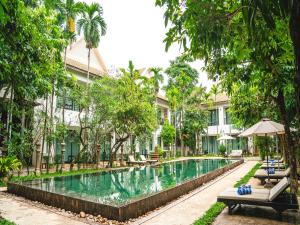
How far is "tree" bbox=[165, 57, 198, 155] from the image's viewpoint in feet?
110

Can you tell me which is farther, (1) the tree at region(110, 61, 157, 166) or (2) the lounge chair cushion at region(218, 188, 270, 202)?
(1) the tree at region(110, 61, 157, 166)

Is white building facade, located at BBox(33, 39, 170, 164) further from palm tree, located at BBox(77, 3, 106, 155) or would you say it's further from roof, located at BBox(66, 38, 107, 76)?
palm tree, located at BBox(77, 3, 106, 155)

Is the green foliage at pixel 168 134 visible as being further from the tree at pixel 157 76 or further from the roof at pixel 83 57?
the roof at pixel 83 57

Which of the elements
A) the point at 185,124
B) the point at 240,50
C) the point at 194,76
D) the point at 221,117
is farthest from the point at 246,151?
the point at 240,50

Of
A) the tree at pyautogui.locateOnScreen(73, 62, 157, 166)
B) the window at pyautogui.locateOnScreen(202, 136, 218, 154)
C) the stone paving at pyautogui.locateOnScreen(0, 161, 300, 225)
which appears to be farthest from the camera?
the window at pyautogui.locateOnScreen(202, 136, 218, 154)

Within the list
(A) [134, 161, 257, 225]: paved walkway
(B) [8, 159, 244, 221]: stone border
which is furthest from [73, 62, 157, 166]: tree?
(A) [134, 161, 257, 225]: paved walkway

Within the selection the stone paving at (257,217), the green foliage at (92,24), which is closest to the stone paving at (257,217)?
the stone paving at (257,217)

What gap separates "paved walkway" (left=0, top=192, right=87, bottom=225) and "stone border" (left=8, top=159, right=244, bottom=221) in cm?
53

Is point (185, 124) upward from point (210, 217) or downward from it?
upward

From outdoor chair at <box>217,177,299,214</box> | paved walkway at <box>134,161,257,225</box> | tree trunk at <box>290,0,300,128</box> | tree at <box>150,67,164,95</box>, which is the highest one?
tree at <box>150,67,164,95</box>

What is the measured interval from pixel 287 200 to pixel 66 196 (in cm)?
581

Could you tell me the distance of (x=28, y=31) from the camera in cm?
488

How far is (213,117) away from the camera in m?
38.9

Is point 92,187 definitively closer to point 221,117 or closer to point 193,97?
point 193,97
